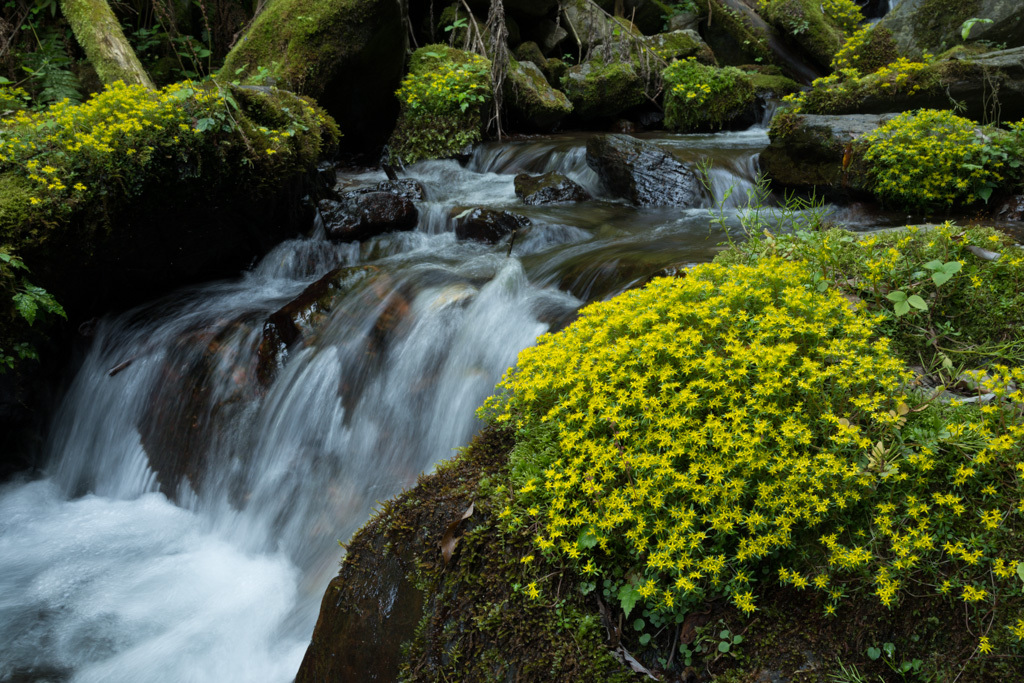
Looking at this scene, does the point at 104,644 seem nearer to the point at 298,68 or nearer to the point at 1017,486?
the point at 1017,486

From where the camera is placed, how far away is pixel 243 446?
4812 millimetres

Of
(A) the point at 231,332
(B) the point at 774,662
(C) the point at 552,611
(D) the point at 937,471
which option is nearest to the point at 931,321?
(D) the point at 937,471

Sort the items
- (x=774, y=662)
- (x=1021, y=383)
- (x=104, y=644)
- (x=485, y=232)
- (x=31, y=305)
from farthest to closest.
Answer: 1. (x=485, y=232)
2. (x=31, y=305)
3. (x=104, y=644)
4. (x=1021, y=383)
5. (x=774, y=662)

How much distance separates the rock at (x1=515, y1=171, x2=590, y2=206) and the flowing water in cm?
186

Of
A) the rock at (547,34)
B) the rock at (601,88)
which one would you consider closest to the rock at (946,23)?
the rock at (601,88)

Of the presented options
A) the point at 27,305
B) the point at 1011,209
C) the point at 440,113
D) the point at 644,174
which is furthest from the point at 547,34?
the point at 27,305

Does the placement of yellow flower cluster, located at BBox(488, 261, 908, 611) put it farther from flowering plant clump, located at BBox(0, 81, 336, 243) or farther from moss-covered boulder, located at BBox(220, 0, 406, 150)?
moss-covered boulder, located at BBox(220, 0, 406, 150)

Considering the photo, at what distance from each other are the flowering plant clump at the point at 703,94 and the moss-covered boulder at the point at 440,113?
12.7 feet

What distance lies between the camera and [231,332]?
5.56 metres

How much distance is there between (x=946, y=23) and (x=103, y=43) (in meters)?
12.6

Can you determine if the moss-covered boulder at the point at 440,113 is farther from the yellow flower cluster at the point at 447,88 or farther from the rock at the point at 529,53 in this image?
the rock at the point at 529,53

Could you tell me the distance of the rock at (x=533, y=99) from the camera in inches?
455

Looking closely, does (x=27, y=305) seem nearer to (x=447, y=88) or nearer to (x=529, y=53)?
(x=447, y=88)

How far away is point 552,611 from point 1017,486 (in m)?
1.52
